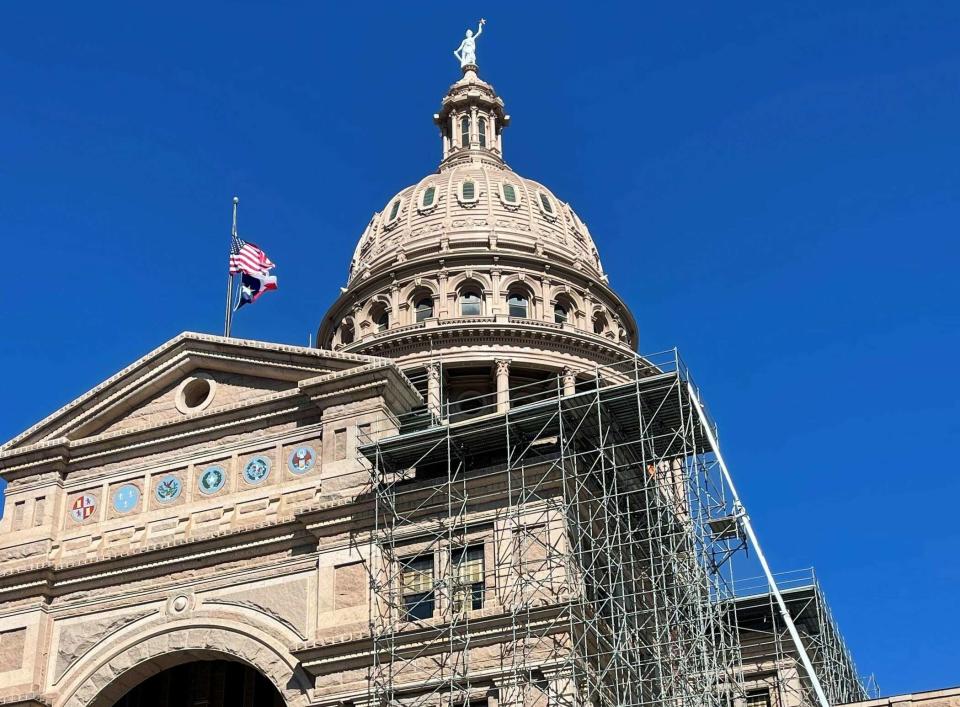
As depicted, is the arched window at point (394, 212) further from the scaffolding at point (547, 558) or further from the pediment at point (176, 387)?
the scaffolding at point (547, 558)

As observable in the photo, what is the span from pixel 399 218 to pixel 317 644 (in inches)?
1447

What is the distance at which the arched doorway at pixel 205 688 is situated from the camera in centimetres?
4666

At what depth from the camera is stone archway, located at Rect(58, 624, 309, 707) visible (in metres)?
42.7

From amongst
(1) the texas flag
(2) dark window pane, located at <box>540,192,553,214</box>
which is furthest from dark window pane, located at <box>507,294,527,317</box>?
(1) the texas flag

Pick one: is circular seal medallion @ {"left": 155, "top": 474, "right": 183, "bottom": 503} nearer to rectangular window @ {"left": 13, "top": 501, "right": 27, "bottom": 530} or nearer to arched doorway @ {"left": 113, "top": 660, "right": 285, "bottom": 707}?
rectangular window @ {"left": 13, "top": 501, "right": 27, "bottom": 530}

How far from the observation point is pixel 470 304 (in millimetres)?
69625

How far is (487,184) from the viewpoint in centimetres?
7506

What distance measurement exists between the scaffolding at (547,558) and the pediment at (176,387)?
504 cm

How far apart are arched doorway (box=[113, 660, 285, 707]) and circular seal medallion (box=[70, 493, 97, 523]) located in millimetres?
5347

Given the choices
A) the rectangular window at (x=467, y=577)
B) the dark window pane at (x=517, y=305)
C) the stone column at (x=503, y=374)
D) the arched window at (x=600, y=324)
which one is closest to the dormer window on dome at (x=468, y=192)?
the dark window pane at (x=517, y=305)

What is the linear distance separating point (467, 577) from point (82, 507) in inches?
532

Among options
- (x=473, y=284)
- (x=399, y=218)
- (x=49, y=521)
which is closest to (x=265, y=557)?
(x=49, y=521)

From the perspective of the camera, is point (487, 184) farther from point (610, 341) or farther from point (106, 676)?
point (106, 676)

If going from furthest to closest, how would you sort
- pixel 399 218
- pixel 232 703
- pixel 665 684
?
pixel 399 218 < pixel 232 703 < pixel 665 684
